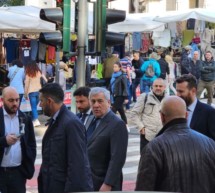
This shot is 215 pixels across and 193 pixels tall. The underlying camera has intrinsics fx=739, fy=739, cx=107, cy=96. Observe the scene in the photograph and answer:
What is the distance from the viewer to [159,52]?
90.1 ft

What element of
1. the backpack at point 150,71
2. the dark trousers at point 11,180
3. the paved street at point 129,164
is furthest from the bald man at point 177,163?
the backpack at point 150,71

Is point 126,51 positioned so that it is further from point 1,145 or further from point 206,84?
point 1,145

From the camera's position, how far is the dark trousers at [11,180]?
7621mm

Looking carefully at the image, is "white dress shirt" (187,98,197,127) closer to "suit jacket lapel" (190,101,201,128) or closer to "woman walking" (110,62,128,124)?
"suit jacket lapel" (190,101,201,128)

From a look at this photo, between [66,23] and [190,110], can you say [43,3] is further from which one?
[190,110]

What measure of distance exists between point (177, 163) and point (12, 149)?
263 cm

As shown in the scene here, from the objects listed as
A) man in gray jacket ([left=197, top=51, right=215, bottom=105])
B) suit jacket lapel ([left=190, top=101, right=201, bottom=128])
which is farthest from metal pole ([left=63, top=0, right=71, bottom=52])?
man in gray jacket ([left=197, top=51, right=215, bottom=105])

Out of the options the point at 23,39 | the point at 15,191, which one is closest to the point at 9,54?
the point at 23,39

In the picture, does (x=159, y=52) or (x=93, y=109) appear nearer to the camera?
(x=93, y=109)

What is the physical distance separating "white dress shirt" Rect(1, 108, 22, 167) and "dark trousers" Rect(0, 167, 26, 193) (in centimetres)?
6

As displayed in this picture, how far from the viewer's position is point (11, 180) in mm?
7641

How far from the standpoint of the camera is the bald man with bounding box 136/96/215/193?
551 cm

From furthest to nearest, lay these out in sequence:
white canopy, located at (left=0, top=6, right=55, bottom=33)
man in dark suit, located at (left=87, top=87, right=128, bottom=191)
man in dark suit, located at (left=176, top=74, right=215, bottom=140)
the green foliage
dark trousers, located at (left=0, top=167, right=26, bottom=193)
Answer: the green foliage
white canopy, located at (left=0, top=6, right=55, bottom=33)
man in dark suit, located at (left=176, top=74, right=215, bottom=140)
dark trousers, located at (left=0, top=167, right=26, bottom=193)
man in dark suit, located at (left=87, top=87, right=128, bottom=191)

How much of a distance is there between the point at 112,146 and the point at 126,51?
22802 mm
